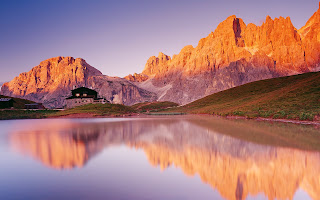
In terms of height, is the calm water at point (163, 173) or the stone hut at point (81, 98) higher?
the stone hut at point (81, 98)

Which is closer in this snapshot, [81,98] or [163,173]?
[163,173]

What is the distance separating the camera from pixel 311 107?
4191 cm

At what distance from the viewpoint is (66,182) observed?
8977 millimetres

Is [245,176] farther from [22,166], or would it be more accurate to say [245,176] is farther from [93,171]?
[22,166]

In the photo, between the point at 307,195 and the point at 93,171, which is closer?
the point at 307,195

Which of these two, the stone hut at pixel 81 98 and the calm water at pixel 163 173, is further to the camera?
the stone hut at pixel 81 98

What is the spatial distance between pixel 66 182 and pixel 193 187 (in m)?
4.83

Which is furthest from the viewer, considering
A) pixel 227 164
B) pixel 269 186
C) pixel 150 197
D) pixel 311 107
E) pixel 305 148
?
pixel 311 107

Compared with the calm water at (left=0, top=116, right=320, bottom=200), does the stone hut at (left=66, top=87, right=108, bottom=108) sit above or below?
above

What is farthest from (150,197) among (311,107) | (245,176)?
(311,107)

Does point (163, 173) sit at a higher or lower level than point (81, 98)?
lower

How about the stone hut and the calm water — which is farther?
the stone hut

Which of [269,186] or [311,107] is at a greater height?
[311,107]

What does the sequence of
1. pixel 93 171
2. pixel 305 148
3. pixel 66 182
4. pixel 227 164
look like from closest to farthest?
pixel 66 182, pixel 93 171, pixel 227 164, pixel 305 148
